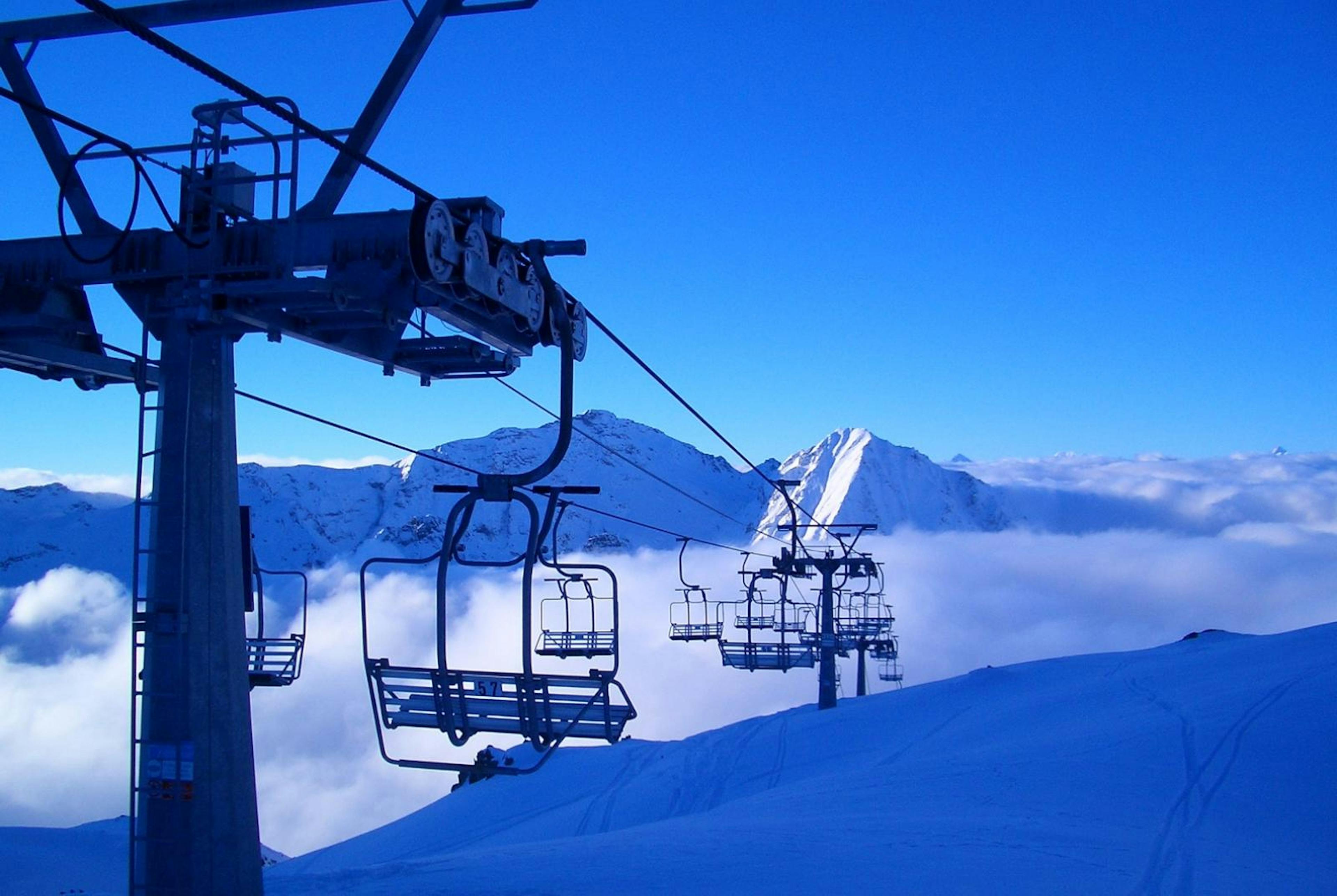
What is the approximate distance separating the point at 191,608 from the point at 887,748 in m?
18.1

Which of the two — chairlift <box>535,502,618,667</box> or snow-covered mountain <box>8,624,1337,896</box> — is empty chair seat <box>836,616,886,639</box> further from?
chairlift <box>535,502,618,667</box>

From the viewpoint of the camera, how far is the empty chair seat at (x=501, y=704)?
630 cm

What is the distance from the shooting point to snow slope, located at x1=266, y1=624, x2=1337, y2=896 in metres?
8.59

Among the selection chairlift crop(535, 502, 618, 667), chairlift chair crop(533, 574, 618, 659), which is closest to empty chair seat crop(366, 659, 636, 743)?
chairlift crop(535, 502, 618, 667)

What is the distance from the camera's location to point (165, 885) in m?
5.99

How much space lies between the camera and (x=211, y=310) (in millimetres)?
6047

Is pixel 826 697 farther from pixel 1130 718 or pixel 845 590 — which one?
pixel 1130 718

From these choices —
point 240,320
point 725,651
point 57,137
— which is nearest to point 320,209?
point 240,320

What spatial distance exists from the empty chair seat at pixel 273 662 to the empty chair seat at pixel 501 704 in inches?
67.9

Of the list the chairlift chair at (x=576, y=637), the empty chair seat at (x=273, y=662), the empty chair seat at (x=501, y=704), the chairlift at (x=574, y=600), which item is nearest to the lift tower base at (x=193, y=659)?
the empty chair seat at (x=501, y=704)

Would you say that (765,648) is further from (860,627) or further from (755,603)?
(860,627)

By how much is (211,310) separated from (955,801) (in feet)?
32.3

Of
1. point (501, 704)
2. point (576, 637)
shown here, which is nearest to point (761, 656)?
point (576, 637)

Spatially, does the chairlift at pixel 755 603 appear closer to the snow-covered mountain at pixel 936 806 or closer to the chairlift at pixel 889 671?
the snow-covered mountain at pixel 936 806
